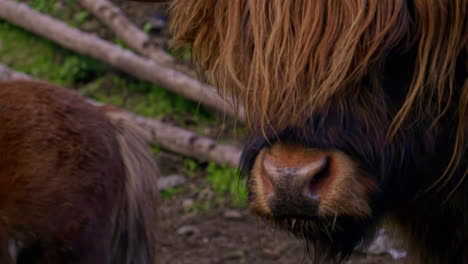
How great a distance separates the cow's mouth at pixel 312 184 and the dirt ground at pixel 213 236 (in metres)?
2.76

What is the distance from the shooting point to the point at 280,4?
95.9 inches

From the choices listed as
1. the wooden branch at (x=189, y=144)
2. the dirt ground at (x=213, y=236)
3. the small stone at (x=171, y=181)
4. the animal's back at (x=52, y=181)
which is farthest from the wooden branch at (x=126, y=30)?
the animal's back at (x=52, y=181)

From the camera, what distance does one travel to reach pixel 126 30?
749cm

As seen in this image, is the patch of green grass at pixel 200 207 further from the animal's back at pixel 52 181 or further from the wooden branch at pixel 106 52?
the animal's back at pixel 52 181

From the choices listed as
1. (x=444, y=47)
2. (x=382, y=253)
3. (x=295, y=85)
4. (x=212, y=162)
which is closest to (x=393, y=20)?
(x=444, y=47)

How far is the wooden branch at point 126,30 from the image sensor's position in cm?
721

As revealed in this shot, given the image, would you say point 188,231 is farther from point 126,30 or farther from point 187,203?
point 126,30

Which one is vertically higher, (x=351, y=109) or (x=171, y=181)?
(x=351, y=109)

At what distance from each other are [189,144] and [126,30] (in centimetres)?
152

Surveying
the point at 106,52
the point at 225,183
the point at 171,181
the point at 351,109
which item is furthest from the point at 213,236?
the point at 351,109

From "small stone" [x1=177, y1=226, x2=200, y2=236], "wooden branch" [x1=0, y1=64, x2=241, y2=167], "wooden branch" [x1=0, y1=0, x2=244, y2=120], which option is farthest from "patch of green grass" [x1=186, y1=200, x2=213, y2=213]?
"wooden branch" [x1=0, y1=0, x2=244, y2=120]

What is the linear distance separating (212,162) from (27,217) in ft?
7.83

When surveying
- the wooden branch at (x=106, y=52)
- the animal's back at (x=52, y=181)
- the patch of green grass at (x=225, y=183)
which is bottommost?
the patch of green grass at (x=225, y=183)

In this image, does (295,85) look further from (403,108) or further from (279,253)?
(279,253)
